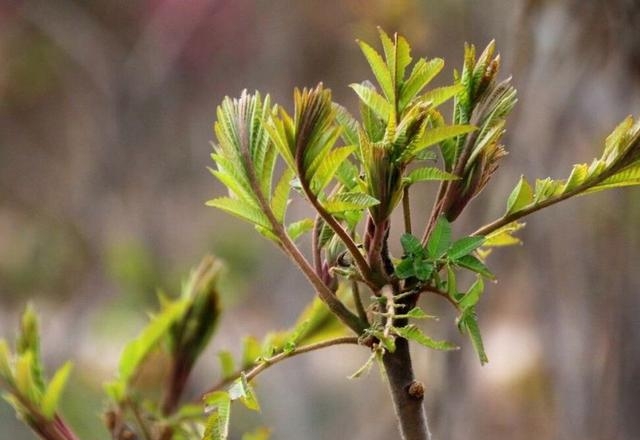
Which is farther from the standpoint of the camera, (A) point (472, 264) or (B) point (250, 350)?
(B) point (250, 350)

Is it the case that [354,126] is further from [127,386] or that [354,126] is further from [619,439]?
[619,439]

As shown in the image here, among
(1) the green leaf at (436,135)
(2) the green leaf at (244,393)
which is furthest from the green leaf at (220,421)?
(1) the green leaf at (436,135)

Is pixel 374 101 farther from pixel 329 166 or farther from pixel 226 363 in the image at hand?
pixel 226 363

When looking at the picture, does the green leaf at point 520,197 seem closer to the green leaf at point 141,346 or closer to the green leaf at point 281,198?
the green leaf at point 281,198

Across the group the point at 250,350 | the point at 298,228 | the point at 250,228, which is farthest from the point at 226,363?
the point at 250,228

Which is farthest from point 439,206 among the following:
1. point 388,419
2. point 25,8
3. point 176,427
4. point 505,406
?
point 25,8

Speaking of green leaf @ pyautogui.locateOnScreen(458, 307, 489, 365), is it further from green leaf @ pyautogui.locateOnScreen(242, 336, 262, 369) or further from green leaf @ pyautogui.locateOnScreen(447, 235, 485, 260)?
green leaf @ pyautogui.locateOnScreen(242, 336, 262, 369)
